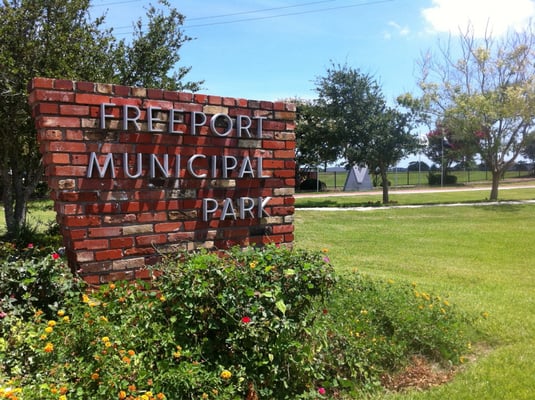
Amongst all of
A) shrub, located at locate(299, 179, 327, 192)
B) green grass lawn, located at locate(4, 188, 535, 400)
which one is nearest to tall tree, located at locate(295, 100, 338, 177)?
green grass lawn, located at locate(4, 188, 535, 400)

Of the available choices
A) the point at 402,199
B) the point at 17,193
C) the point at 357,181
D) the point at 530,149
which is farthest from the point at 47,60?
the point at 530,149

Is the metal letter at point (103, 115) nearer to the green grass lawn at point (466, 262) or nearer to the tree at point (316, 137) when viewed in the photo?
the green grass lawn at point (466, 262)

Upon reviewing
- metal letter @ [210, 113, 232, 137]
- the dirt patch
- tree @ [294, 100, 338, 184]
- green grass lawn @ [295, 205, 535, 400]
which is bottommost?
the dirt patch

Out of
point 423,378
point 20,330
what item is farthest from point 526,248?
point 20,330

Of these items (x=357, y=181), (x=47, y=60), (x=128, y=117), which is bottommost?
(x=357, y=181)

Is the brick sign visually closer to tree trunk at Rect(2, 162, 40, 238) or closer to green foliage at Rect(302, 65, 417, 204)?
tree trunk at Rect(2, 162, 40, 238)

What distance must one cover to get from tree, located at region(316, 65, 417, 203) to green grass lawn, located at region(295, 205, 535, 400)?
4.79m

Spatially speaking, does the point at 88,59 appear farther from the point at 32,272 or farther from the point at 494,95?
the point at 494,95

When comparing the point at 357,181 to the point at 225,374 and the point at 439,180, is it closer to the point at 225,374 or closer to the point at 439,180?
the point at 439,180

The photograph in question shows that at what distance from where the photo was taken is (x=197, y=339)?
8.91ft

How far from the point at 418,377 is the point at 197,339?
5.50 ft

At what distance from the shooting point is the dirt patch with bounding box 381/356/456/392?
322cm

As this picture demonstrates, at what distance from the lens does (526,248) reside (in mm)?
9047

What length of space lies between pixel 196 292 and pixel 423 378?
1.84 meters
